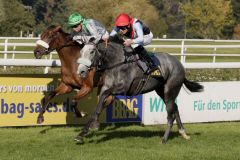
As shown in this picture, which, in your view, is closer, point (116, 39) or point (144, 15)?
point (116, 39)

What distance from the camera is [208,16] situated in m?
67.9

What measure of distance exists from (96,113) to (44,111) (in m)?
1.69

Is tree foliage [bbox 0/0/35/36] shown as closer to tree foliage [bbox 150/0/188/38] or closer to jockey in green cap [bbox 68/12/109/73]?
tree foliage [bbox 150/0/188/38]

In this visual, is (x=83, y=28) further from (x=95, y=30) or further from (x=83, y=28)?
(x=95, y=30)

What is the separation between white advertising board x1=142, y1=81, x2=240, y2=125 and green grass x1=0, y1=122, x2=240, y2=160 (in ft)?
1.50

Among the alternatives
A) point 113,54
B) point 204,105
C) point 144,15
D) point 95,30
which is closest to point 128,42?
point 113,54

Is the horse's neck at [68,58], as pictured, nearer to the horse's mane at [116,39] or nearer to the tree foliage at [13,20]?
the horse's mane at [116,39]

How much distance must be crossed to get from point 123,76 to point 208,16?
200 ft

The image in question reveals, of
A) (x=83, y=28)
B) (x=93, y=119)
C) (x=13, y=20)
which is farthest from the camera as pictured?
(x=13, y=20)

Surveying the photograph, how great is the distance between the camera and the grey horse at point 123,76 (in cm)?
790

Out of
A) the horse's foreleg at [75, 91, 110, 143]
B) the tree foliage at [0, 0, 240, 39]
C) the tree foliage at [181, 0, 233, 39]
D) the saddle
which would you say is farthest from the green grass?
the tree foliage at [181, 0, 233, 39]

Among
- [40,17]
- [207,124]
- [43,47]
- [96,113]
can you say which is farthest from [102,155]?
[40,17]

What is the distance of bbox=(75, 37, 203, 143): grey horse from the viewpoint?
7.90m

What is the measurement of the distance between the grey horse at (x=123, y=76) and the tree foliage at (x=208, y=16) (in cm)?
5847
